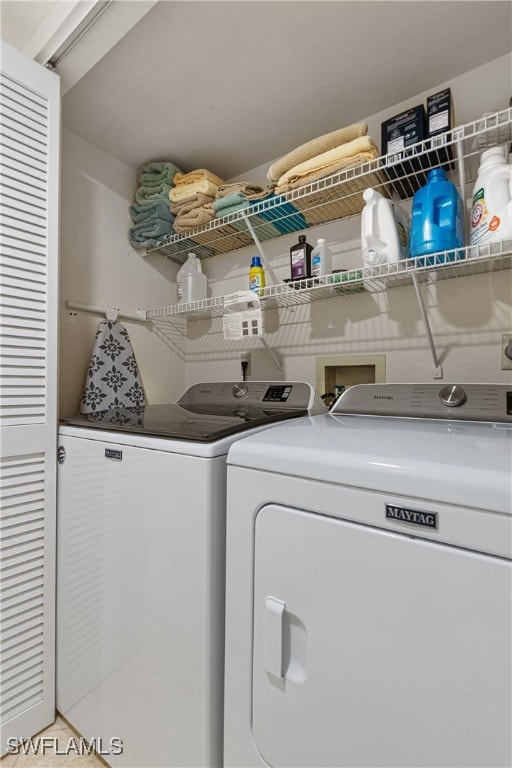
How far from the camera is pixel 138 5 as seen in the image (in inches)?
47.3

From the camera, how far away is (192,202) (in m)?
2.01

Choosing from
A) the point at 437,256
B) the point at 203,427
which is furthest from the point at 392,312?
the point at 203,427

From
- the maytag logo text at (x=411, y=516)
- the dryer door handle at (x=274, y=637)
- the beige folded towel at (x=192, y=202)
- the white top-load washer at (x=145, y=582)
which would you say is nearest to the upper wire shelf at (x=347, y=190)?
the beige folded towel at (x=192, y=202)

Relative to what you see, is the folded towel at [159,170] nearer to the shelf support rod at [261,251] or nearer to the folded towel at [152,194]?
the folded towel at [152,194]

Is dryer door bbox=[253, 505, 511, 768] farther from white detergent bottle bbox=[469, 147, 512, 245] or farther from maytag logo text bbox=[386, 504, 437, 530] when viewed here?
white detergent bottle bbox=[469, 147, 512, 245]

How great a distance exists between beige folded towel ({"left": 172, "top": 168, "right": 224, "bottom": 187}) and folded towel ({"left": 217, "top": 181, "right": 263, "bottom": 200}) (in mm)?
149

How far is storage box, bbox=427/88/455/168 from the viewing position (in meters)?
1.35

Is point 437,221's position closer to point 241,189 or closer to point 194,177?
point 241,189

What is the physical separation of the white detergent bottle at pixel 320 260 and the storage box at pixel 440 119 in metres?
0.53

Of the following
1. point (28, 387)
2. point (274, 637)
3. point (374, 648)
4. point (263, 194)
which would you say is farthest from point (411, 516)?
point (263, 194)

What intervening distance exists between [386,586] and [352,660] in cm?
19

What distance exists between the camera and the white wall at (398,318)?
1.49 metres

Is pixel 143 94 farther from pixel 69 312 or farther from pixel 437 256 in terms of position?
pixel 437 256

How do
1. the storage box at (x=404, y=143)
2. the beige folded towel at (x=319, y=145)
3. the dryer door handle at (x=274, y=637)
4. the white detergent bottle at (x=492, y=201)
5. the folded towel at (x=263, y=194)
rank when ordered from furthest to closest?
the folded towel at (x=263, y=194) → the beige folded towel at (x=319, y=145) → the storage box at (x=404, y=143) → the white detergent bottle at (x=492, y=201) → the dryer door handle at (x=274, y=637)
